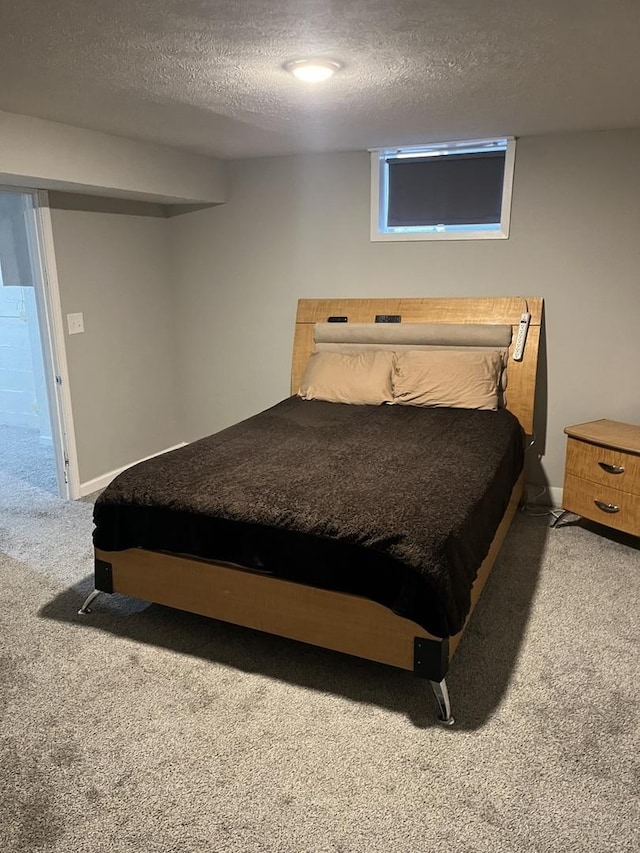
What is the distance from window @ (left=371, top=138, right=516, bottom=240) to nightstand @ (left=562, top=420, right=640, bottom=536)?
1.27 metres

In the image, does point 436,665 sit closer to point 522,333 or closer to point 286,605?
point 286,605

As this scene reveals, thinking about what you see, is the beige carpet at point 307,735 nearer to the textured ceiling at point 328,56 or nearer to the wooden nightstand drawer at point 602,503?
the wooden nightstand drawer at point 602,503

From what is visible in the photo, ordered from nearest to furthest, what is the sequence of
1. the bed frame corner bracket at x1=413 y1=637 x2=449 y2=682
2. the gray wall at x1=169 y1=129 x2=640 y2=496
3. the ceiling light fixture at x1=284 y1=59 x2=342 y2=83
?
the bed frame corner bracket at x1=413 y1=637 x2=449 y2=682
the ceiling light fixture at x1=284 y1=59 x2=342 y2=83
the gray wall at x1=169 y1=129 x2=640 y2=496

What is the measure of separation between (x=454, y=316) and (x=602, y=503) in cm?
136

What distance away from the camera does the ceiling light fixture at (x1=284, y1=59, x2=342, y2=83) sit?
2.17 m

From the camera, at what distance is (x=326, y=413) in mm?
3514

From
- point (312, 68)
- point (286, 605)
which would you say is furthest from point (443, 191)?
point (286, 605)

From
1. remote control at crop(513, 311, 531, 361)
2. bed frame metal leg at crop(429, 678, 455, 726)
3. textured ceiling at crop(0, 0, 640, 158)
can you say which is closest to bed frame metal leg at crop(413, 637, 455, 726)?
bed frame metal leg at crop(429, 678, 455, 726)

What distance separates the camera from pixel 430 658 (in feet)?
6.71

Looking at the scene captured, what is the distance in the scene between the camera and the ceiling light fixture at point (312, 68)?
2.17 metres

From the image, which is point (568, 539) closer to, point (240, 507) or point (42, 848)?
point (240, 507)

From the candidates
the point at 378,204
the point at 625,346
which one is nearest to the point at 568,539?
the point at 625,346

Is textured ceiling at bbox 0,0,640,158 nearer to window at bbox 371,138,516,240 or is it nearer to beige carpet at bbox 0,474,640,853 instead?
window at bbox 371,138,516,240

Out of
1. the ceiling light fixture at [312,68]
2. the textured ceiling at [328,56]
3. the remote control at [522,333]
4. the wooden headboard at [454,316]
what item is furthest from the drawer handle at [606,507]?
the ceiling light fixture at [312,68]
